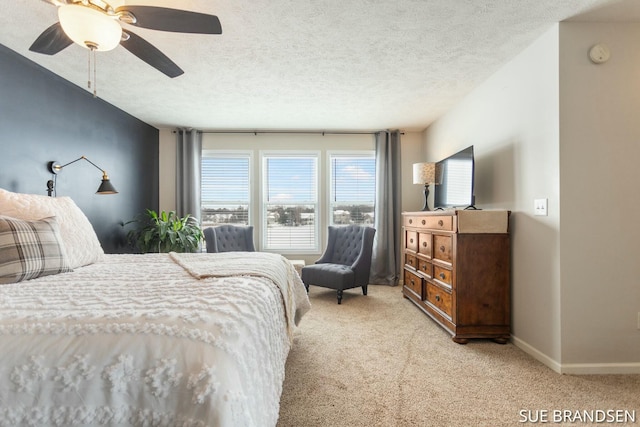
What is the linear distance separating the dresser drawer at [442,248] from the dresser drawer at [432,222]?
87 millimetres

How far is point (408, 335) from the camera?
2654mm

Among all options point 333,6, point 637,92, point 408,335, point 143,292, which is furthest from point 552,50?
point 143,292

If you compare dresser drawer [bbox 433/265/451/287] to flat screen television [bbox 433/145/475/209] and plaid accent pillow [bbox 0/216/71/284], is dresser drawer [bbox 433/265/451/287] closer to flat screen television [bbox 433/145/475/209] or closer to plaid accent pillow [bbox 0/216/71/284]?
flat screen television [bbox 433/145/475/209]

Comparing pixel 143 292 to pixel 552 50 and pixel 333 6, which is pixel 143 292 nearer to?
pixel 333 6

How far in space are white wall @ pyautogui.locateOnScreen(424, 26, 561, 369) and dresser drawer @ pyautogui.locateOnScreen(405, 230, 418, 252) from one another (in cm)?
78

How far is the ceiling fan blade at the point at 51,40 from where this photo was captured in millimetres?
1591

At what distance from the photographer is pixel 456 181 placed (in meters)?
3.12

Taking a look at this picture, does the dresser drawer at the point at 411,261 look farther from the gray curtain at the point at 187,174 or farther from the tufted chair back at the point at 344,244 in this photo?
the gray curtain at the point at 187,174

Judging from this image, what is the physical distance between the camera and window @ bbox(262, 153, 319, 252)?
4.80 m

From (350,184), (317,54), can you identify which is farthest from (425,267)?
(317,54)

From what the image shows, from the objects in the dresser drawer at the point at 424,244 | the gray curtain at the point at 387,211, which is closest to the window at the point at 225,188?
the gray curtain at the point at 387,211

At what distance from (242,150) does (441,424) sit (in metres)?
4.21

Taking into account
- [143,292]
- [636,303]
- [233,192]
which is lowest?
[636,303]

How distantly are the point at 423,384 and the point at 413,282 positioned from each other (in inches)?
67.9
